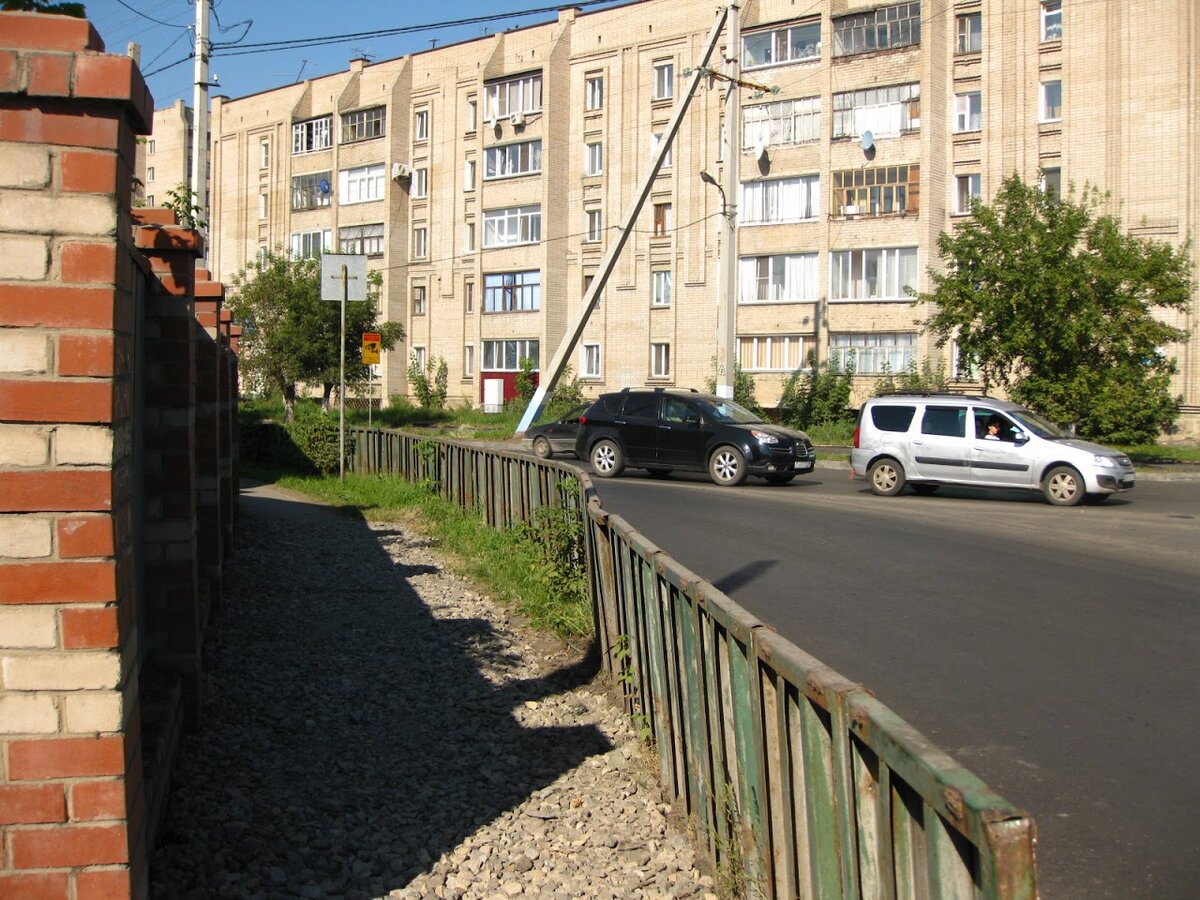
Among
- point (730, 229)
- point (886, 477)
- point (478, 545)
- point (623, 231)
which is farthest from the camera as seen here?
point (623, 231)

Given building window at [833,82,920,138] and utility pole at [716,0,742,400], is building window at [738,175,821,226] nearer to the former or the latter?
building window at [833,82,920,138]

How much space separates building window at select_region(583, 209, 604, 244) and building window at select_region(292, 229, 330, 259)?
1707 cm

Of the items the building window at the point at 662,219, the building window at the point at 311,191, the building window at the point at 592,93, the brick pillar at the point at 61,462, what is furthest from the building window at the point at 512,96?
the brick pillar at the point at 61,462

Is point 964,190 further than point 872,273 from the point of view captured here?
No

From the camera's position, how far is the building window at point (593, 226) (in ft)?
173

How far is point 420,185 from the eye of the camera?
59.8m

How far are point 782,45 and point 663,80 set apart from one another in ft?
18.3

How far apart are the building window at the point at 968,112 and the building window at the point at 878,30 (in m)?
2.74

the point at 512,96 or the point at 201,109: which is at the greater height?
the point at 512,96

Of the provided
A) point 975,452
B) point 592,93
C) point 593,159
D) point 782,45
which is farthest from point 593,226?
point 975,452

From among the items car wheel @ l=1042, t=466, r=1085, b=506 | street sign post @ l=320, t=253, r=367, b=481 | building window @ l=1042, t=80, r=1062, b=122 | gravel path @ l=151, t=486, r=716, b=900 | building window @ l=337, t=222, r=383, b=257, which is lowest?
gravel path @ l=151, t=486, r=716, b=900

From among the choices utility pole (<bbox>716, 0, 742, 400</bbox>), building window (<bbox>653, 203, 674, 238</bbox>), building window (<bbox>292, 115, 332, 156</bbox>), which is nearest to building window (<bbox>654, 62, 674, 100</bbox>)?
building window (<bbox>653, 203, 674, 238</bbox>)

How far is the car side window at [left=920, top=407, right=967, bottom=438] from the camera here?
20031 millimetres

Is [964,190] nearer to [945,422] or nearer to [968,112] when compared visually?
[968,112]
